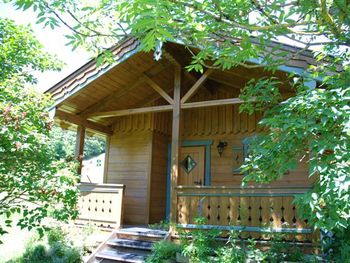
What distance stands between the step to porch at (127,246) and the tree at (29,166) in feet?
7.33

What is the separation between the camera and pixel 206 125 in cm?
900

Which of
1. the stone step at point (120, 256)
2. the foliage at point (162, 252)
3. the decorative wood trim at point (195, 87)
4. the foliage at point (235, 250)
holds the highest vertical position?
the decorative wood trim at point (195, 87)

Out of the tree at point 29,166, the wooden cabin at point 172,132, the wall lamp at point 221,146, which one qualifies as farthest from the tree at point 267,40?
the wall lamp at point 221,146

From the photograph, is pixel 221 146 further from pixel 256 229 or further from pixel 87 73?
pixel 87 73

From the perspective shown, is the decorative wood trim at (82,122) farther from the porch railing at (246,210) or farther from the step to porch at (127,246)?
the porch railing at (246,210)

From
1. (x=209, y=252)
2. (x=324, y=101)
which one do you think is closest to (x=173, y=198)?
(x=209, y=252)

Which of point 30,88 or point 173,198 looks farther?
point 173,198

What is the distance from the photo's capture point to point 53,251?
663 cm

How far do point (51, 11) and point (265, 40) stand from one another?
2.18m

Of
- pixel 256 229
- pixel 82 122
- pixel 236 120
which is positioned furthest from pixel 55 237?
pixel 236 120

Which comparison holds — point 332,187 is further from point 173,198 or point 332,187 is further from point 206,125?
point 206,125

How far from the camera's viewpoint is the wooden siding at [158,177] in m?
9.02

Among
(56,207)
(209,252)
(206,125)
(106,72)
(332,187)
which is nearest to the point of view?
(332,187)

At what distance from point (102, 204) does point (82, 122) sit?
213 centimetres
